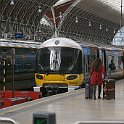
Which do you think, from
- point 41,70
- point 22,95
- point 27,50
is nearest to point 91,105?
point 22,95

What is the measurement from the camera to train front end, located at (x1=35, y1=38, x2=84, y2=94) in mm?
22719

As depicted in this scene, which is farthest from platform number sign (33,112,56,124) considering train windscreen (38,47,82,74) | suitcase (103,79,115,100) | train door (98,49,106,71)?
train door (98,49,106,71)

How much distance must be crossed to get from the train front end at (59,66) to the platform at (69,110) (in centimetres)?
354

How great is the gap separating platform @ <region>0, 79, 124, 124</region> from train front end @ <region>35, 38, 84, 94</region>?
3542mm

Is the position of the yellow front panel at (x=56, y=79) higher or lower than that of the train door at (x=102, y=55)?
lower

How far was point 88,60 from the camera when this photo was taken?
2533cm

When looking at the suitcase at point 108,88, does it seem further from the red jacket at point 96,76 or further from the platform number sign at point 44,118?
the platform number sign at point 44,118

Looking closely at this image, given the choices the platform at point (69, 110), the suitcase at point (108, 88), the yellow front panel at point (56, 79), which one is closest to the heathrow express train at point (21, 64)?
the yellow front panel at point (56, 79)

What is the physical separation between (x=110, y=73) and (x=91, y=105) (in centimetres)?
1618

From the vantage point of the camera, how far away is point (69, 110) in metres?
14.5

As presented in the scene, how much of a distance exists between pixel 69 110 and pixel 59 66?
859 cm

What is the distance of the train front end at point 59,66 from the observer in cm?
2272

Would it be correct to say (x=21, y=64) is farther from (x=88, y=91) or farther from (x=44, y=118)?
(x=44, y=118)

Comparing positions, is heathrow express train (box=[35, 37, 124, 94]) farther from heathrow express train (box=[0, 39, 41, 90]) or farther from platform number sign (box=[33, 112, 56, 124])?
platform number sign (box=[33, 112, 56, 124])
